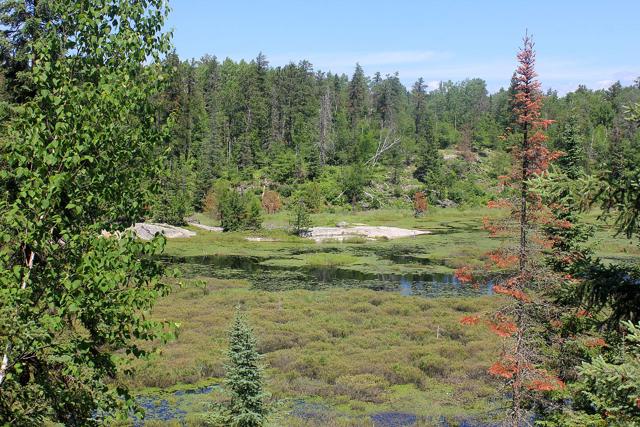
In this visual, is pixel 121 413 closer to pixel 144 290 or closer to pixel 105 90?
pixel 144 290

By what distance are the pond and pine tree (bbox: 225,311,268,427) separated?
30.1 meters

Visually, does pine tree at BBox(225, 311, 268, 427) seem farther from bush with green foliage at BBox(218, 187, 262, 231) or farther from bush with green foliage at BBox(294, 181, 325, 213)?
bush with green foliage at BBox(294, 181, 325, 213)

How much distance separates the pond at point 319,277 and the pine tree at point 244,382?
30.1 metres

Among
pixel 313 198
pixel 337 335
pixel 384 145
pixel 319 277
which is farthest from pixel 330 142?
pixel 337 335

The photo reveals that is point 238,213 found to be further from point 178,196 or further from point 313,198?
point 313,198

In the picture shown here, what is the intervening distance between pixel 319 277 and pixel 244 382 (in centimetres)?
3658

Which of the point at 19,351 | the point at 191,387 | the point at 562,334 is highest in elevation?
the point at 19,351

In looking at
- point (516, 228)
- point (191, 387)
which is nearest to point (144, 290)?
point (516, 228)

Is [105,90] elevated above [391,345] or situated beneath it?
elevated above

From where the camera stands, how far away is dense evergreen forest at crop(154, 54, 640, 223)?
10531cm

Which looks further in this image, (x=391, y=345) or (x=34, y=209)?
(x=391, y=345)

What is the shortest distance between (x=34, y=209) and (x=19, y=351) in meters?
1.63

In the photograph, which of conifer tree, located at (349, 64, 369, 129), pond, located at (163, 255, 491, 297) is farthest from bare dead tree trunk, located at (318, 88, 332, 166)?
pond, located at (163, 255, 491, 297)

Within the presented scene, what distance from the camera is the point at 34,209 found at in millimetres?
5922
